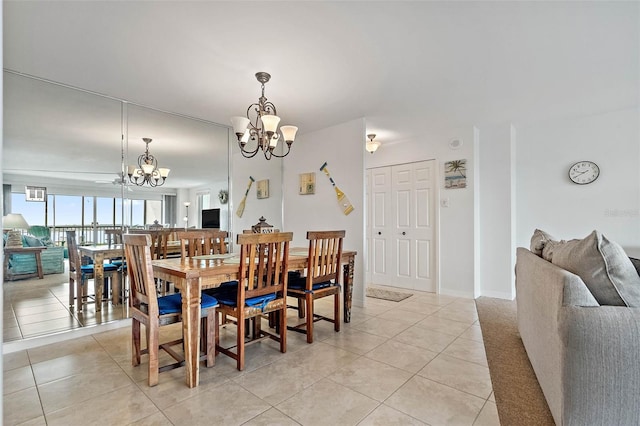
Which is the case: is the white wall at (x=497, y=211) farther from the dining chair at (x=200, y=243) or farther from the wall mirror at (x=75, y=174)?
the wall mirror at (x=75, y=174)

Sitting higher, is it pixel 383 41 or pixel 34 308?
pixel 383 41

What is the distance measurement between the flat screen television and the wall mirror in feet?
0.47

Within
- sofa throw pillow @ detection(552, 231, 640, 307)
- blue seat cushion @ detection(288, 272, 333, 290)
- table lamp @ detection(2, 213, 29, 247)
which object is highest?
table lamp @ detection(2, 213, 29, 247)

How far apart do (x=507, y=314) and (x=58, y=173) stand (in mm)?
4910

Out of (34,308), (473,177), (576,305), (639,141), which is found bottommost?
(34,308)

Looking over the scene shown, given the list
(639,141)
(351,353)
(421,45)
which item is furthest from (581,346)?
(639,141)

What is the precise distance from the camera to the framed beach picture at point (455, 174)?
4469mm

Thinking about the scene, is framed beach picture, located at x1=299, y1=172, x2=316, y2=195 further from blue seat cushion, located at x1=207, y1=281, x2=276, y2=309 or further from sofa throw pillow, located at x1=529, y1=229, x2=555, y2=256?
sofa throw pillow, located at x1=529, y1=229, x2=555, y2=256

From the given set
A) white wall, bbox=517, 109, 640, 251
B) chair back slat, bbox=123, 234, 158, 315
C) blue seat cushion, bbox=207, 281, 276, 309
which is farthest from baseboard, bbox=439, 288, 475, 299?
chair back slat, bbox=123, 234, 158, 315

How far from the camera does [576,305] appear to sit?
1442 millimetres

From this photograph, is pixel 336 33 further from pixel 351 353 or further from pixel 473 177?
pixel 473 177

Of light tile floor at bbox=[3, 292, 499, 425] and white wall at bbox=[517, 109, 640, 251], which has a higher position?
white wall at bbox=[517, 109, 640, 251]

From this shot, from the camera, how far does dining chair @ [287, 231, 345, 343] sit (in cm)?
277

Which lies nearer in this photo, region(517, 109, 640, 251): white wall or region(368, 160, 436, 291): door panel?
region(517, 109, 640, 251): white wall
